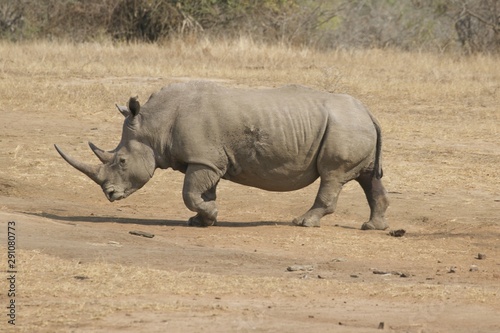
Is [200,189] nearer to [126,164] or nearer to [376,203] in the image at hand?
[126,164]

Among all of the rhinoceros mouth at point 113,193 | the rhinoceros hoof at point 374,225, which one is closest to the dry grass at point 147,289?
the rhinoceros mouth at point 113,193

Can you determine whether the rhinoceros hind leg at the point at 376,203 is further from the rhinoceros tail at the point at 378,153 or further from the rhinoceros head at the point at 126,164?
the rhinoceros head at the point at 126,164

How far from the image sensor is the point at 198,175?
35.7 feet

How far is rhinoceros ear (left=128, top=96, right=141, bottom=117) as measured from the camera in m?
10.9

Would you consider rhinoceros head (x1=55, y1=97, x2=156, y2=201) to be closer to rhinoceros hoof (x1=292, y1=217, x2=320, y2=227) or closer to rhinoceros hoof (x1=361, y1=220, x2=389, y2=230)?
rhinoceros hoof (x1=292, y1=217, x2=320, y2=227)

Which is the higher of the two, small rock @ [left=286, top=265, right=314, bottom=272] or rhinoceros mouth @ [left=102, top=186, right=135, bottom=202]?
small rock @ [left=286, top=265, right=314, bottom=272]

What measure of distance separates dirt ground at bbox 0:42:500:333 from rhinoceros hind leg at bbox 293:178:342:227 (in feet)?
0.50

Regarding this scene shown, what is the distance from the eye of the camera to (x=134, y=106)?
1099 cm

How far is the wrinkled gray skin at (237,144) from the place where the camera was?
430 inches

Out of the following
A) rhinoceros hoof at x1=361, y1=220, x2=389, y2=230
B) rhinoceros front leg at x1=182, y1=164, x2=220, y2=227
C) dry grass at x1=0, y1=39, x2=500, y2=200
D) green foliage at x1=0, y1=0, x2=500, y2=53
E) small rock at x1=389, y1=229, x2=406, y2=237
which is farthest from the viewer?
green foliage at x1=0, y1=0, x2=500, y2=53

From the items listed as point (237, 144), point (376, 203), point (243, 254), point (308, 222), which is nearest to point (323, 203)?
point (308, 222)

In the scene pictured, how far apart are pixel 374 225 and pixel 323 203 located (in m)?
0.65

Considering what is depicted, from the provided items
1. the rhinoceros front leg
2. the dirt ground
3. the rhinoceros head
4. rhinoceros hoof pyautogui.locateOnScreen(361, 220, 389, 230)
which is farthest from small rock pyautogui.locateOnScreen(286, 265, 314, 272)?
the rhinoceros head

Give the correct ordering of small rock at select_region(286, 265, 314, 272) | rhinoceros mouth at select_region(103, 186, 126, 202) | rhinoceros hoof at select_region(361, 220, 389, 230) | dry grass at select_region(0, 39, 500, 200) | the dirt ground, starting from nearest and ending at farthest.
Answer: the dirt ground
small rock at select_region(286, 265, 314, 272)
rhinoceros mouth at select_region(103, 186, 126, 202)
rhinoceros hoof at select_region(361, 220, 389, 230)
dry grass at select_region(0, 39, 500, 200)
